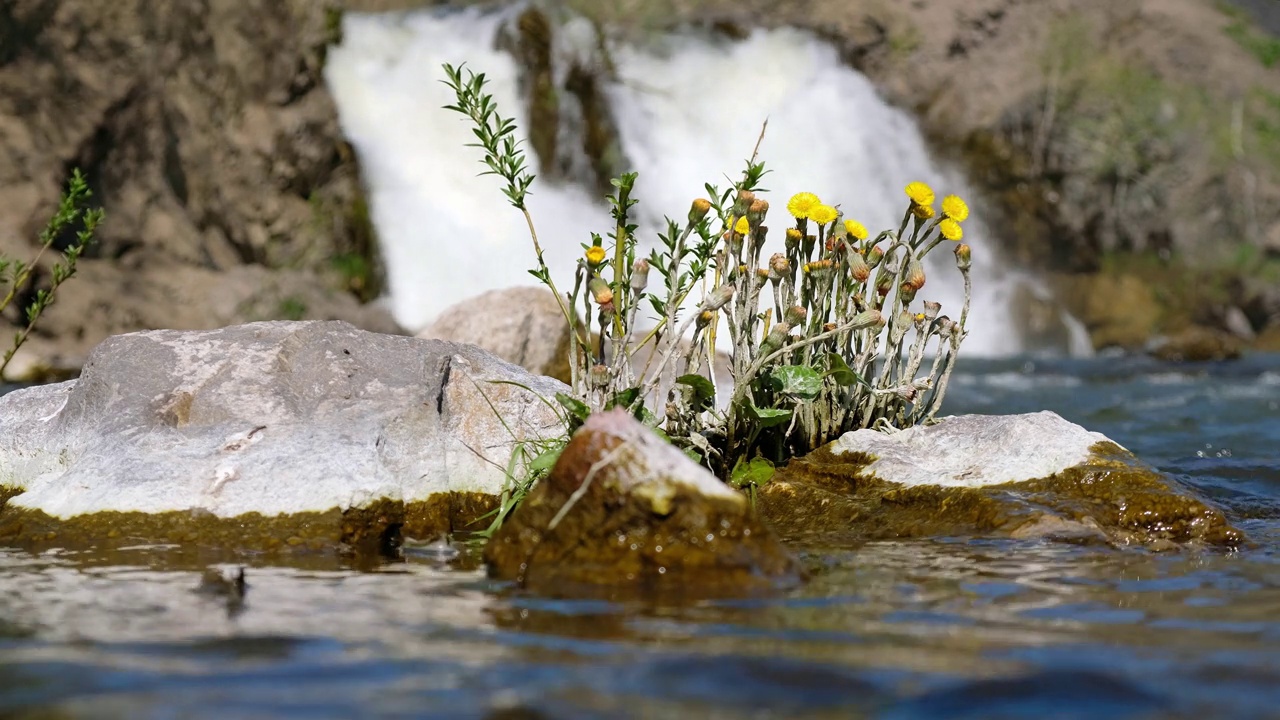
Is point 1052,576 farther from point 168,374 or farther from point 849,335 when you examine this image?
point 168,374

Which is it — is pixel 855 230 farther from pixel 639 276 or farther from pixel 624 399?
pixel 624 399

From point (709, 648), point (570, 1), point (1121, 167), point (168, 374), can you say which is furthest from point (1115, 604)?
point (1121, 167)

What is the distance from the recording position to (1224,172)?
803 inches

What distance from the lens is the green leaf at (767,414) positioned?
445 cm

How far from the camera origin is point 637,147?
53.4 feet

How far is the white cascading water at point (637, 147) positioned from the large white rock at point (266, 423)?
29.5 feet

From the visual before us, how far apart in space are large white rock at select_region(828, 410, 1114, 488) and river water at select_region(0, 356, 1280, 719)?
1.77 feet

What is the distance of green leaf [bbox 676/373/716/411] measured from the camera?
4.39m

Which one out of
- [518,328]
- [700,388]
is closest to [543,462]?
[700,388]

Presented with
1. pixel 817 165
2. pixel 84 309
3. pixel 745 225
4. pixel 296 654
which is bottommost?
pixel 296 654

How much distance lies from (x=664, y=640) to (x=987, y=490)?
2.17 metres

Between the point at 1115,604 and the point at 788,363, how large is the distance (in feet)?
5.84

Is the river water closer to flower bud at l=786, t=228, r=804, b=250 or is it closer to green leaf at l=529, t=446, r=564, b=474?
green leaf at l=529, t=446, r=564, b=474

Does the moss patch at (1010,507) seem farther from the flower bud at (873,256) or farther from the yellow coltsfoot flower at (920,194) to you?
the yellow coltsfoot flower at (920,194)
